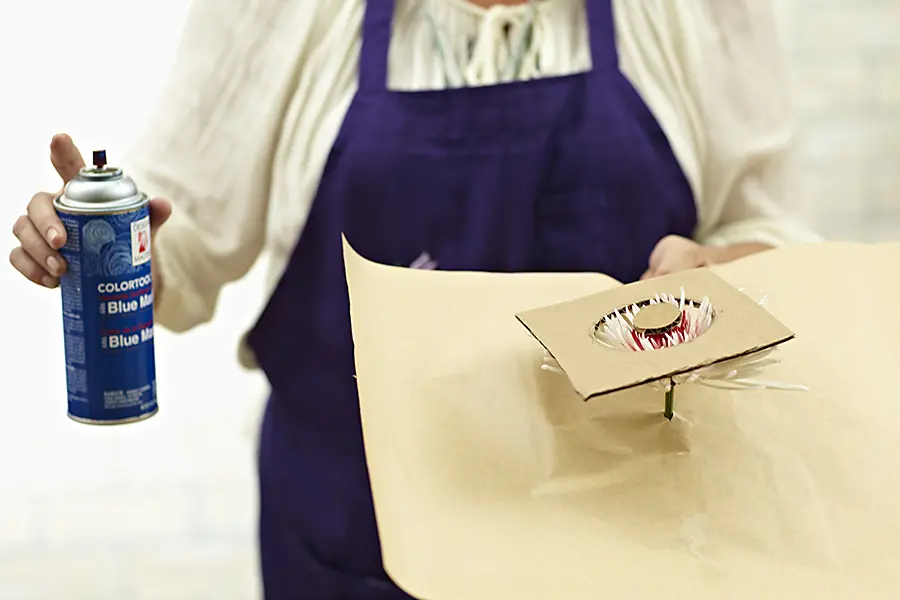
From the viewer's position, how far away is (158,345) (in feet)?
7.70

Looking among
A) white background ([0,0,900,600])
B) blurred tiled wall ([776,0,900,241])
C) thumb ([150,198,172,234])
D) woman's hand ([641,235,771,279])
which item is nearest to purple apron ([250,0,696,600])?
woman's hand ([641,235,771,279])

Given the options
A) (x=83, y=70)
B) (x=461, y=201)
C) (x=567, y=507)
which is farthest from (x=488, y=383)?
(x=83, y=70)

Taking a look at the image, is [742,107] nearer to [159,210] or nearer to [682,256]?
[682,256]

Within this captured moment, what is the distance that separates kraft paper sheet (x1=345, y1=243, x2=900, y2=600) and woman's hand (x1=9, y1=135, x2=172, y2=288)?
260mm

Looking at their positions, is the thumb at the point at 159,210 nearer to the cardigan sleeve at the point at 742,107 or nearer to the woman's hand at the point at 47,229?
the woman's hand at the point at 47,229

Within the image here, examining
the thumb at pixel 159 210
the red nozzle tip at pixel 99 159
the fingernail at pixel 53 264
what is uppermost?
the red nozzle tip at pixel 99 159

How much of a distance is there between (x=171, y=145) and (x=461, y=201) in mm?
303

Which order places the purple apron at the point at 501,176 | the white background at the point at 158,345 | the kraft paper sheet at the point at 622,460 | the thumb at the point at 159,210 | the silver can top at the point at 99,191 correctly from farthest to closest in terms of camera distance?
the white background at the point at 158,345
the purple apron at the point at 501,176
the thumb at the point at 159,210
the silver can top at the point at 99,191
the kraft paper sheet at the point at 622,460

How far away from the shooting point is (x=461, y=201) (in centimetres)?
115

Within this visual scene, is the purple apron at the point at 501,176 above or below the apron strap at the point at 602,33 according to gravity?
below

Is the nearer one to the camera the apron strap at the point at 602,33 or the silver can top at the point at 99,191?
the silver can top at the point at 99,191

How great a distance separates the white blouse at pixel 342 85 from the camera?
1.15 m

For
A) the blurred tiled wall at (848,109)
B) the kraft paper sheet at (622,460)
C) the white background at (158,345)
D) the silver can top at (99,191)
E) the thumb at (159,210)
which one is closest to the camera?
the kraft paper sheet at (622,460)

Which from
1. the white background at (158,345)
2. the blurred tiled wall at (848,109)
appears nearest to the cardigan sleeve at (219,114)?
the white background at (158,345)
